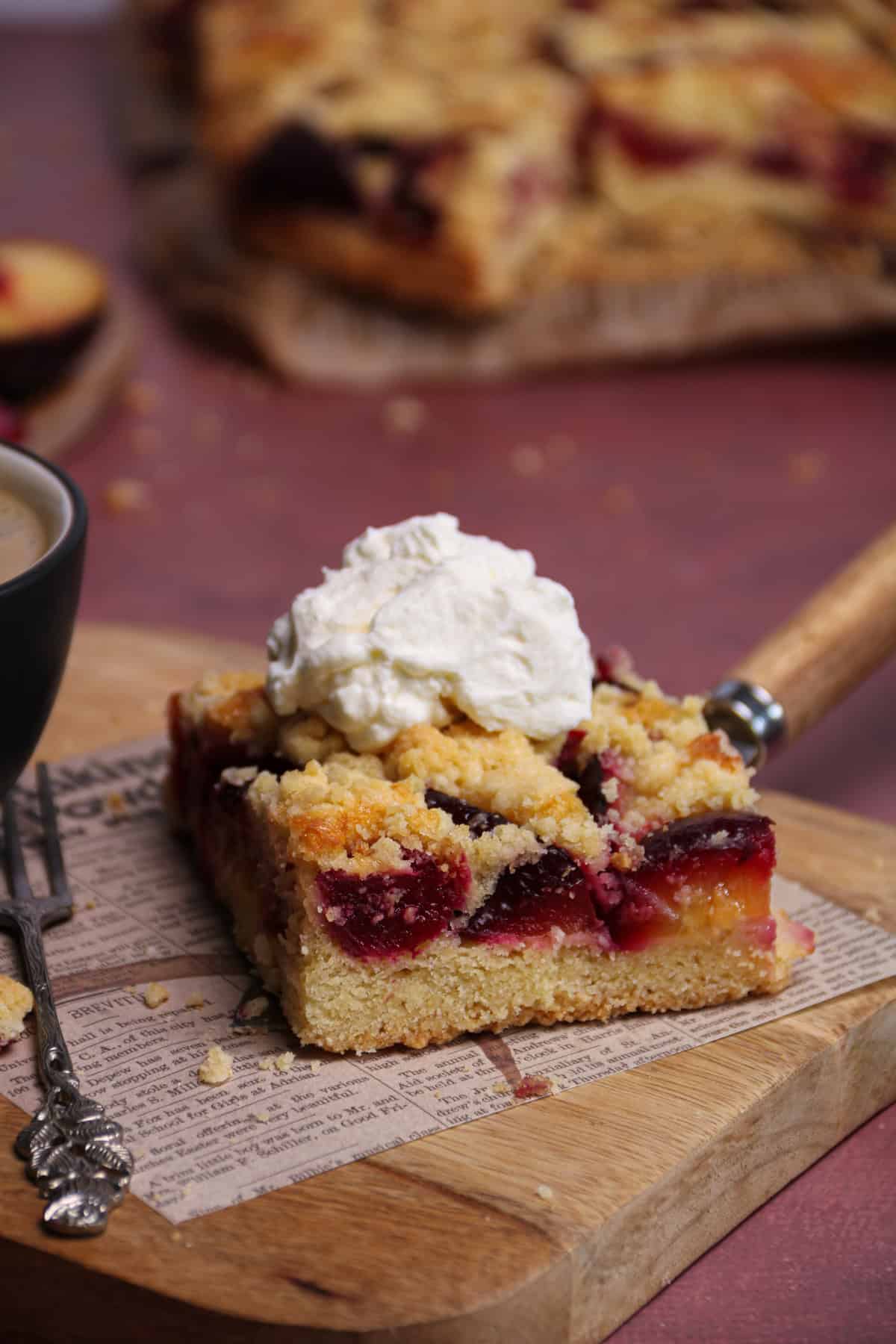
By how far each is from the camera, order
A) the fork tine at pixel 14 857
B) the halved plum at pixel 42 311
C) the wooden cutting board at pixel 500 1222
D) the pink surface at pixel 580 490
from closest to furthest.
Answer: the wooden cutting board at pixel 500 1222, the fork tine at pixel 14 857, the pink surface at pixel 580 490, the halved plum at pixel 42 311

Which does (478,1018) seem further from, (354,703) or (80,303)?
(80,303)

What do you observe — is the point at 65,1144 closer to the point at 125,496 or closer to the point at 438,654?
the point at 438,654

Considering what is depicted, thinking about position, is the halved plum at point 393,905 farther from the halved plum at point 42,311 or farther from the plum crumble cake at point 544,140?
the plum crumble cake at point 544,140

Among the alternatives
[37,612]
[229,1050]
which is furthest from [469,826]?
[37,612]

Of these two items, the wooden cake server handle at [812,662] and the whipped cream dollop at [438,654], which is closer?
the whipped cream dollop at [438,654]

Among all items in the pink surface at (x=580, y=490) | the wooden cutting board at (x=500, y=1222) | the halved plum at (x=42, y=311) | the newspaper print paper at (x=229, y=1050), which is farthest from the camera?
the halved plum at (x=42, y=311)

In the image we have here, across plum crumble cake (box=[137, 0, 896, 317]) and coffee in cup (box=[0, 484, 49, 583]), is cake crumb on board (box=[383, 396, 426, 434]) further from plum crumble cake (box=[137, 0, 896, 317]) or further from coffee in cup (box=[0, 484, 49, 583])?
coffee in cup (box=[0, 484, 49, 583])

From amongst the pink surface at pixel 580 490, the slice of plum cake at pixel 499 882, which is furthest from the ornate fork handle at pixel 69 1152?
the pink surface at pixel 580 490

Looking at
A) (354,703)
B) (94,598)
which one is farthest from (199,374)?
(354,703)
